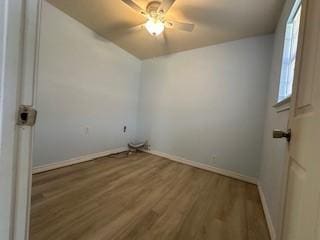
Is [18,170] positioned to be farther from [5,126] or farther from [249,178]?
[249,178]

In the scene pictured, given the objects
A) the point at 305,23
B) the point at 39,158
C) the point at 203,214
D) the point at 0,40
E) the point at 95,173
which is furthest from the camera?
the point at 95,173

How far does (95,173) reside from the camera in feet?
8.41

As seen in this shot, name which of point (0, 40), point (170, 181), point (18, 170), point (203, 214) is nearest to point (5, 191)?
point (18, 170)

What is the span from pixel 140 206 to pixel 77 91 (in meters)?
2.10

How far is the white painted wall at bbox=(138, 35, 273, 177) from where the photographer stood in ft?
8.93

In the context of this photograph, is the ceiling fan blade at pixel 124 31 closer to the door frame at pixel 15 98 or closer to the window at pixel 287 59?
the window at pixel 287 59

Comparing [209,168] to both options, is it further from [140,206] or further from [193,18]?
[193,18]

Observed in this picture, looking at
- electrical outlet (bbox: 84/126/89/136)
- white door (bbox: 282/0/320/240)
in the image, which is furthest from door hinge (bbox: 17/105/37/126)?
electrical outlet (bbox: 84/126/89/136)

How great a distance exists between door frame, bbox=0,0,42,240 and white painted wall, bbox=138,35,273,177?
9.56 feet

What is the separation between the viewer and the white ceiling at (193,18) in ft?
6.91

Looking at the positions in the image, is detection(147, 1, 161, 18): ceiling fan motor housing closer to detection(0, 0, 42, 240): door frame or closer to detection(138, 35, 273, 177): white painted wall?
detection(138, 35, 273, 177): white painted wall

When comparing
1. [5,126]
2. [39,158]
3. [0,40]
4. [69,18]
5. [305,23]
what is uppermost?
[69,18]

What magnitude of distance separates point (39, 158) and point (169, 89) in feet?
8.62

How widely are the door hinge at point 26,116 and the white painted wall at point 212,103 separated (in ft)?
9.55
